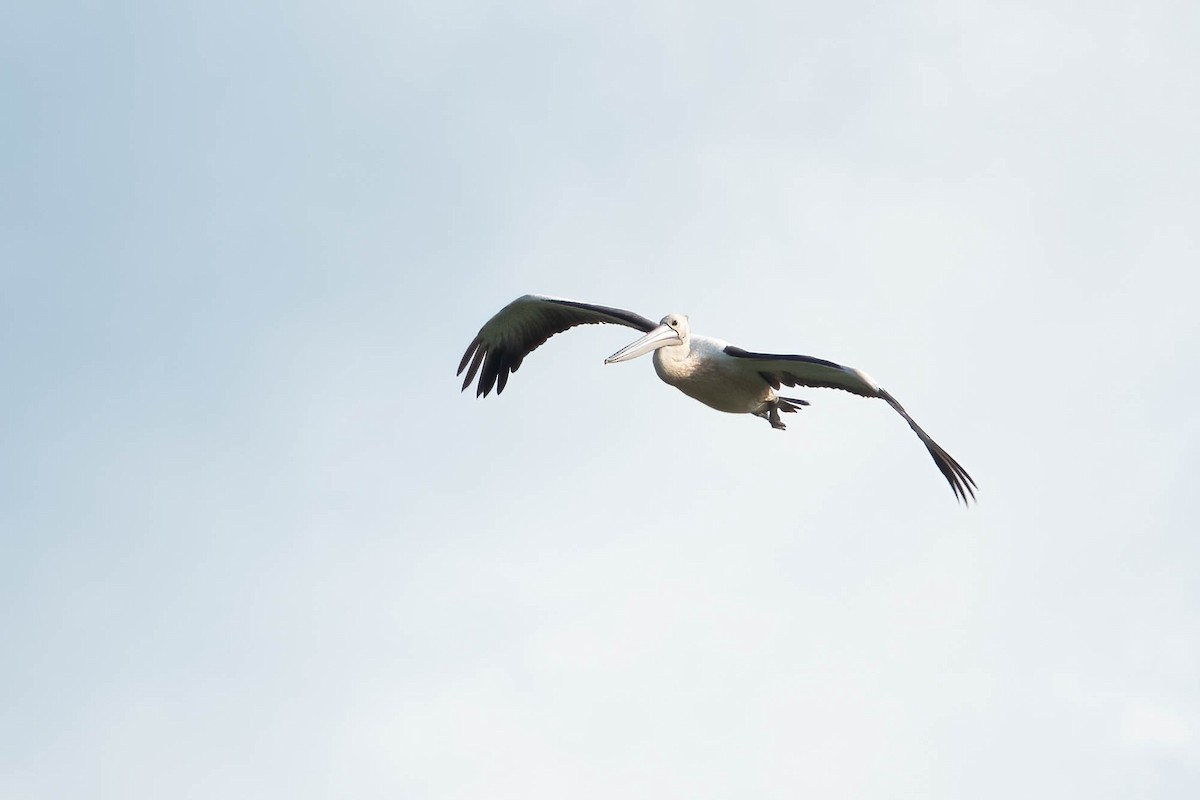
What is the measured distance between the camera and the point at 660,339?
1714cm

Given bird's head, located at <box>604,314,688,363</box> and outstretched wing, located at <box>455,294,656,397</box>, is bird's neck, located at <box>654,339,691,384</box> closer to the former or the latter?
bird's head, located at <box>604,314,688,363</box>

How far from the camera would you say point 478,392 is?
20.9m

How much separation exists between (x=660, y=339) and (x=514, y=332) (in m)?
3.88

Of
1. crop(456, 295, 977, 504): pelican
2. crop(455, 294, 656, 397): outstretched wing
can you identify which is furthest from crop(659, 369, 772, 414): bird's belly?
crop(455, 294, 656, 397): outstretched wing

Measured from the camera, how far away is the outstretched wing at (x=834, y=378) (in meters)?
16.1

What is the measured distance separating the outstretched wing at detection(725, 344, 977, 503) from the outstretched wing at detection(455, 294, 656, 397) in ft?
8.84

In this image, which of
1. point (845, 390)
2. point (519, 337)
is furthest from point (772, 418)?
point (519, 337)

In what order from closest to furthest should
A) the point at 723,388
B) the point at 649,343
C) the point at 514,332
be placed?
1. the point at 649,343
2. the point at 723,388
3. the point at 514,332

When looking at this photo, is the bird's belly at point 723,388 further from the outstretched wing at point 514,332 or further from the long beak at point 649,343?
the outstretched wing at point 514,332

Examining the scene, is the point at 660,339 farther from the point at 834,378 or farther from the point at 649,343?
the point at 834,378

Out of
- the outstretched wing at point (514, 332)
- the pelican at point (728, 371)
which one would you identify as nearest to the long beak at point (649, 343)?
the pelican at point (728, 371)

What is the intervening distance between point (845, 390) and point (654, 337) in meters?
2.36

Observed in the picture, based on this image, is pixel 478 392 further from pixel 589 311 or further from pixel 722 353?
pixel 722 353

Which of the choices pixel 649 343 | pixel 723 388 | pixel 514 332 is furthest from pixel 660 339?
pixel 514 332
